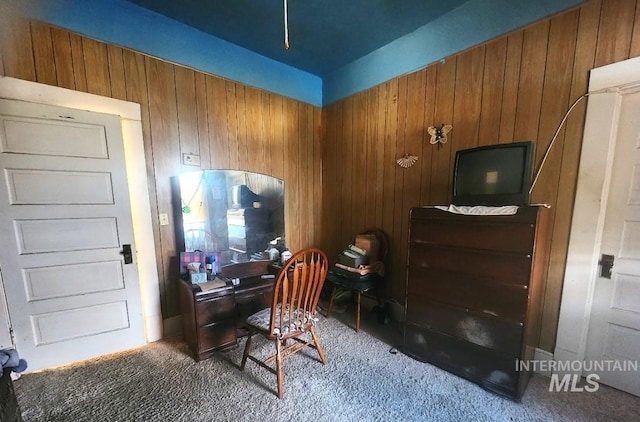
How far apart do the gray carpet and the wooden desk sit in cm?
12

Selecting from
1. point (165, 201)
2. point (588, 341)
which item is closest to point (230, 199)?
point (165, 201)

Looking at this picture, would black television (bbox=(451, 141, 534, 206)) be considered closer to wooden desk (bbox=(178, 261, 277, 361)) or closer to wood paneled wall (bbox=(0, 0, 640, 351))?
wood paneled wall (bbox=(0, 0, 640, 351))

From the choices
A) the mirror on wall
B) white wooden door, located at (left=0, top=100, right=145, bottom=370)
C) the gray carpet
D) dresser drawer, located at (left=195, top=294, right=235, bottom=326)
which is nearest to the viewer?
the gray carpet

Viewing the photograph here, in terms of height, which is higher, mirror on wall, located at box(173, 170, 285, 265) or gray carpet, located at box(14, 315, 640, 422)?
mirror on wall, located at box(173, 170, 285, 265)

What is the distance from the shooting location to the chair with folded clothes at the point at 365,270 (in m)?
2.35

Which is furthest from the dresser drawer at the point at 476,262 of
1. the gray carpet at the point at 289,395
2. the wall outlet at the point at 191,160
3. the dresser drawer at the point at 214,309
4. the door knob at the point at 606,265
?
the wall outlet at the point at 191,160

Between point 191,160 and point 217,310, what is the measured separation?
1393 millimetres

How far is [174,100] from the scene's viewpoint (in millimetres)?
2197

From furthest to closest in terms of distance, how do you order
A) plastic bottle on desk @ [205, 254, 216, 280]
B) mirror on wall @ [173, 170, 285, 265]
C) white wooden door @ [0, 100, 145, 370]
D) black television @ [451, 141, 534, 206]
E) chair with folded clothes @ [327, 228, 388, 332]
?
chair with folded clothes @ [327, 228, 388, 332] → mirror on wall @ [173, 170, 285, 265] → plastic bottle on desk @ [205, 254, 216, 280] → white wooden door @ [0, 100, 145, 370] → black television @ [451, 141, 534, 206]

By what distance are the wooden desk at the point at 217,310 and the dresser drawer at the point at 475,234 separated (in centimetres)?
143

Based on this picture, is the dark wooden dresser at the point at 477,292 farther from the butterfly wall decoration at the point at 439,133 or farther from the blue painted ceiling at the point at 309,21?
the blue painted ceiling at the point at 309,21

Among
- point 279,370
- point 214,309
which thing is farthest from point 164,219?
point 279,370

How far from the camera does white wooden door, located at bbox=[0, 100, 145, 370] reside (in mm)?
1660

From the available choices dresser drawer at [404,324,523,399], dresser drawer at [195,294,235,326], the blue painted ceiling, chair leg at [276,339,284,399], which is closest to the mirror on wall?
dresser drawer at [195,294,235,326]
